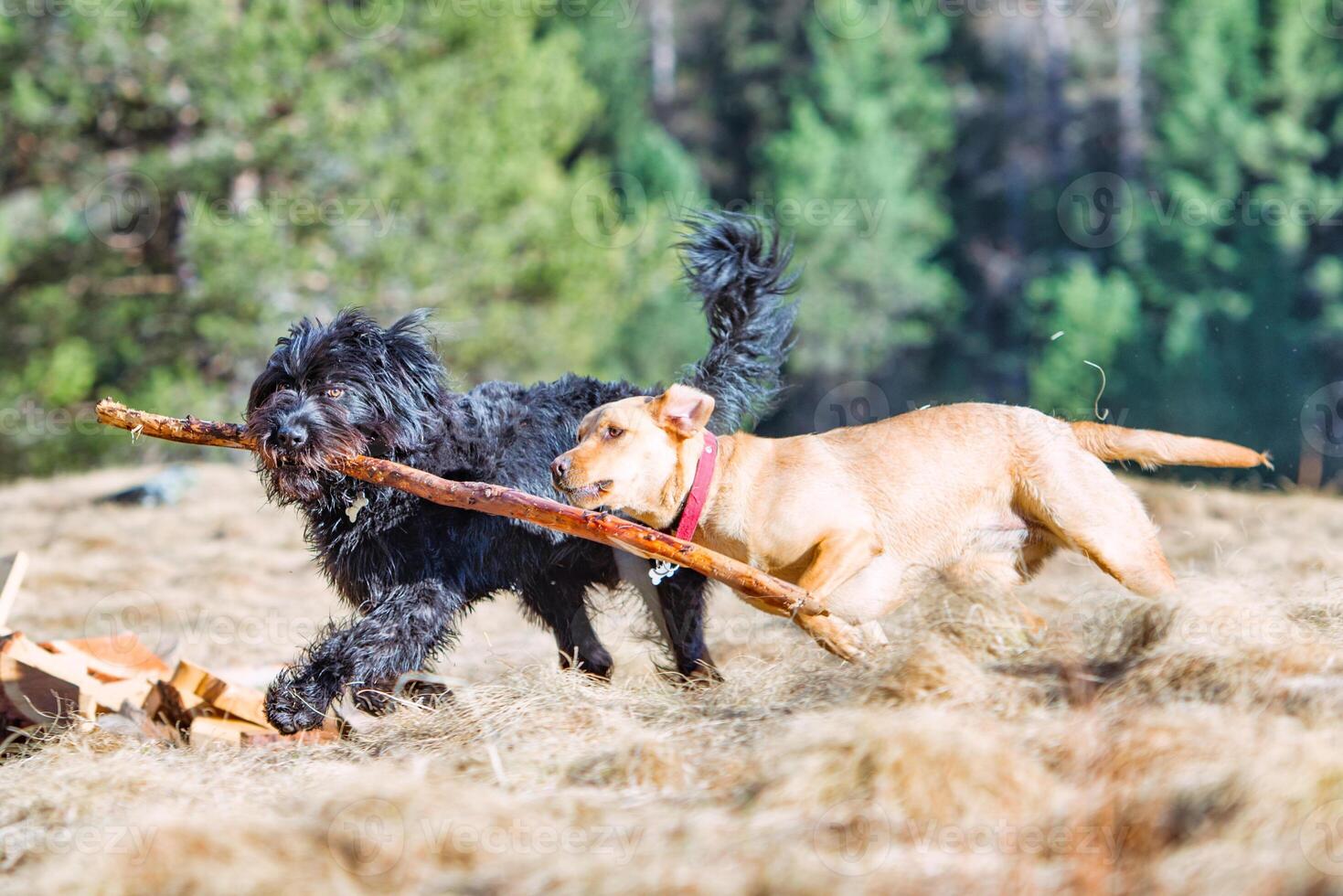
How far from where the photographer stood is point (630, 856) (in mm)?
2818

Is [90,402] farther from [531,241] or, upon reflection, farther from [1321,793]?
[1321,793]

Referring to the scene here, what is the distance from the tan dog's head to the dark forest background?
188cm

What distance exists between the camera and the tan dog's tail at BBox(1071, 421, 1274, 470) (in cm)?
471

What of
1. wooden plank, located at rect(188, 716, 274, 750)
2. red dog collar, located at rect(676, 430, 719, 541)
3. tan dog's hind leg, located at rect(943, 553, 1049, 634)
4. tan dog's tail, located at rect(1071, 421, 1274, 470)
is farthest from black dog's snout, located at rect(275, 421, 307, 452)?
tan dog's tail, located at rect(1071, 421, 1274, 470)

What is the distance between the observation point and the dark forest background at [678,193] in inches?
646

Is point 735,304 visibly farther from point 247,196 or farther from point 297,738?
point 247,196

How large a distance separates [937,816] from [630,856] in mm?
704

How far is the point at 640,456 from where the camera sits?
4.56 m

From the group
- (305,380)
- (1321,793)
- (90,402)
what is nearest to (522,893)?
(1321,793)

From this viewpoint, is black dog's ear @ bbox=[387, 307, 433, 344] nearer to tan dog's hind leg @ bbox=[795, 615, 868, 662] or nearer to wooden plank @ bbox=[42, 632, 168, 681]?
wooden plank @ bbox=[42, 632, 168, 681]

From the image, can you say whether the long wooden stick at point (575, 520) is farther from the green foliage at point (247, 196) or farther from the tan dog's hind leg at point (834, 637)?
the green foliage at point (247, 196)

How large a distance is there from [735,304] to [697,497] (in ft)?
3.76

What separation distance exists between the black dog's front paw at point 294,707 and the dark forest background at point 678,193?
2.18 metres

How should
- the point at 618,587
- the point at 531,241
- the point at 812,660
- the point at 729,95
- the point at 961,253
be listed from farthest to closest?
the point at 729,95, the point at 961,253, the point at 531,241, the point at 618,587, the point at 812,660
